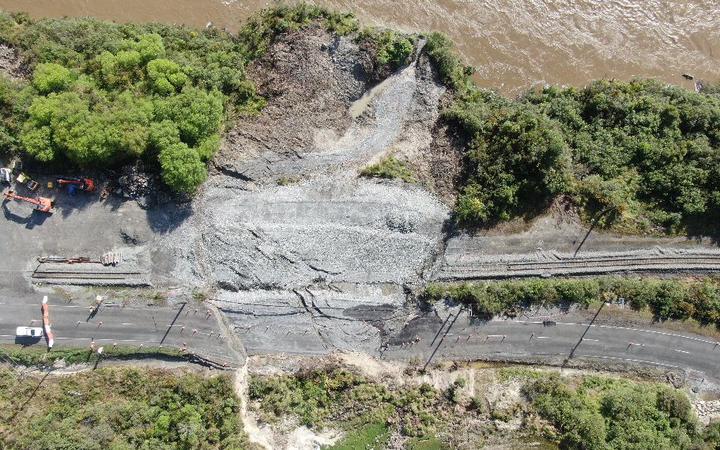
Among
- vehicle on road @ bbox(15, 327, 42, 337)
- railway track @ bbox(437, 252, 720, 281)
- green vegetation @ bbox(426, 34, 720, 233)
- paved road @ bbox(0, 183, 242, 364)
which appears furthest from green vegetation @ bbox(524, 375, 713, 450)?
vehicle on road @ bbox(15, 327, 42, 337)

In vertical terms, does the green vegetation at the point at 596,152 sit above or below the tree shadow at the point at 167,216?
Answer: above

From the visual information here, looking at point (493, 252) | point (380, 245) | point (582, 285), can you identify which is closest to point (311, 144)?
point (380, 245)

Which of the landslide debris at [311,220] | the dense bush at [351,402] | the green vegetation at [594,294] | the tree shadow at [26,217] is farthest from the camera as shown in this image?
the green vegetation at [594,294]

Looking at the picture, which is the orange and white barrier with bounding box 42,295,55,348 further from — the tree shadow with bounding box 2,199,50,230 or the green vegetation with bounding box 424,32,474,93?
the green vegetation with bounding box 424,32,474,93

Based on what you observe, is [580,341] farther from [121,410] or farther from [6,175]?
[6,175]

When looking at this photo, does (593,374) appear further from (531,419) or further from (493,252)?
(493,252)

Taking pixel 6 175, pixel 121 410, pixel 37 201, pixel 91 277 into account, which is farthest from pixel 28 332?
pixel 6 175

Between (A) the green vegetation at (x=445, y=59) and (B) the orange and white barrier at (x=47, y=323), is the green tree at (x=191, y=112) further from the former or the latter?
(A) the green vegetation at (x=445, y=59)

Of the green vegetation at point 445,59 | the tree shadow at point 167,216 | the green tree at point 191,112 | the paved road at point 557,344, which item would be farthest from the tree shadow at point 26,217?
the green vegetation at point 445,59
